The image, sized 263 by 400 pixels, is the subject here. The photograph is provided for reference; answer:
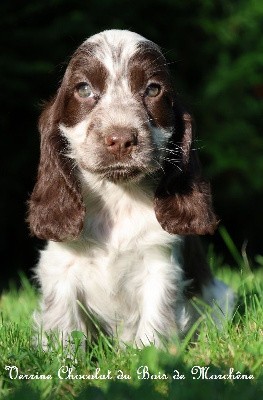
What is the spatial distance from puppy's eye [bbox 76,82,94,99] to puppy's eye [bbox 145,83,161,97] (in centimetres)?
32

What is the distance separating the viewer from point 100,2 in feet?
34.0

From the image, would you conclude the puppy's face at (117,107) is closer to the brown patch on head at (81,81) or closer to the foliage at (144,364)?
the brown patch on head at (81,81)

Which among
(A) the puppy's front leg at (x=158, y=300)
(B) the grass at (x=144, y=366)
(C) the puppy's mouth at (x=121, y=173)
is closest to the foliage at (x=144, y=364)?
(B) the grass at (x=144, y=366)

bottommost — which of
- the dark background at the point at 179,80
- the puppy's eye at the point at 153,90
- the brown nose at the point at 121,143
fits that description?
the dark background at the point at 179,80

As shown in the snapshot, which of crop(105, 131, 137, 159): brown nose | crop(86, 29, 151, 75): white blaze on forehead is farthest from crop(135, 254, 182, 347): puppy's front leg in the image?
crop(86, 29, 151, 75): white blaze on forehead

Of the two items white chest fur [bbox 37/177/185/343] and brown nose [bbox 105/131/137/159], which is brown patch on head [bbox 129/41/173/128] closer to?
brown nose [bbox 105/131/137/159]

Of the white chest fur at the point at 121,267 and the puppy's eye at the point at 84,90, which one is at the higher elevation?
the puppy's eye at the point at 84,90

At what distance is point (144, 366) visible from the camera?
3969mm

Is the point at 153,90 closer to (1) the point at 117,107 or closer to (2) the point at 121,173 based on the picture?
(1) the point at 117,107

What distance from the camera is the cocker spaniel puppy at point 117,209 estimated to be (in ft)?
16.1

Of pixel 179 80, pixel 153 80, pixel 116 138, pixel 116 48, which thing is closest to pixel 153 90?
pixel 153 80

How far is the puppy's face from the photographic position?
462cm

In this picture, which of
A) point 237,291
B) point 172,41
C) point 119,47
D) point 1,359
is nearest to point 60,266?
point 1,359

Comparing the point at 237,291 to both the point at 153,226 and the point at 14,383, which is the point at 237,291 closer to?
the point at 153,226
